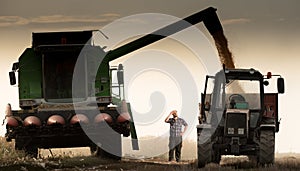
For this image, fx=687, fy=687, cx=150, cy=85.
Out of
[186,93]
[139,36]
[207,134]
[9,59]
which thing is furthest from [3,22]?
[207,134]

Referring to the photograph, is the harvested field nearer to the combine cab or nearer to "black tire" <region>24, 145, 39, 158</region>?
"black tire" <region>24, 145, 39, 158</region>

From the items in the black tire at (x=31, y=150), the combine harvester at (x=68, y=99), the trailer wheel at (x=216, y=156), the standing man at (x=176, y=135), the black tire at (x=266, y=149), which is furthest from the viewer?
the standing man at (x=176, y=135)

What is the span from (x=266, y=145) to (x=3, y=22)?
532cm

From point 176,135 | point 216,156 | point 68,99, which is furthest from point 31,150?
point 216,156

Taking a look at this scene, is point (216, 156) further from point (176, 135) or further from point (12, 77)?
point (12, 77)

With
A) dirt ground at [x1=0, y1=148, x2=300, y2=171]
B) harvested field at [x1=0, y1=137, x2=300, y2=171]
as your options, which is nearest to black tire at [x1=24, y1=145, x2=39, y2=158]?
harvested field at [x1=0, y1=137, x2=300, y2=171]

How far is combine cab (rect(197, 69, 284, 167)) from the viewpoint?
8.31 metres

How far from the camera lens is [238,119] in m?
8.39

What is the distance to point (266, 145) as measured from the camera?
820 cm

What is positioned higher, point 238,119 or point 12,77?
point 12,77

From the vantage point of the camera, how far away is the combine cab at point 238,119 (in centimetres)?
831

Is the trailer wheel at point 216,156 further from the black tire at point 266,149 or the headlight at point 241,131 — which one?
the black tire at point 266,149

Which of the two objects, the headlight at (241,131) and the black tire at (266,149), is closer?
the black tire at (266,149)

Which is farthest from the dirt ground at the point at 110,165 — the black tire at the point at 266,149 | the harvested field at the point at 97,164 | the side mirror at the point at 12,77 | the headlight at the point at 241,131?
the side mirror at the point at 12,77
